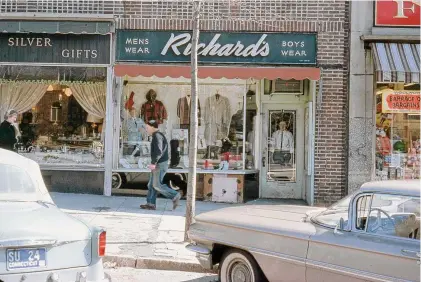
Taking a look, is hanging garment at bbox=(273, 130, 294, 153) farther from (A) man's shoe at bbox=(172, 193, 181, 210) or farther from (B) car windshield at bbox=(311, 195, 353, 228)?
(B) car windshield at bbox=(311, 195, 353, 228)

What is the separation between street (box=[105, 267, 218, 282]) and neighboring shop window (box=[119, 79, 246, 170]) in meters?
5.39

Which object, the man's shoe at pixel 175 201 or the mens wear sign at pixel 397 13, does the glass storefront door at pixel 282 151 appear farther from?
the man's shoe at pixel 175 201

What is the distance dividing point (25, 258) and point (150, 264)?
9.89 ft

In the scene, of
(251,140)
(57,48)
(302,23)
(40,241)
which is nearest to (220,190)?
(251,140)

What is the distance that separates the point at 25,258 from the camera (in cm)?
413

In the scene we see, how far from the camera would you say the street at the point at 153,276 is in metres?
6.47

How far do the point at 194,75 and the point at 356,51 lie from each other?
4.84 meters

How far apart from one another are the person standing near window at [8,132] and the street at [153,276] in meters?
5.74

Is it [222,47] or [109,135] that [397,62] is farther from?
[109,135]

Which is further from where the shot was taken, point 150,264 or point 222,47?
point 222,47

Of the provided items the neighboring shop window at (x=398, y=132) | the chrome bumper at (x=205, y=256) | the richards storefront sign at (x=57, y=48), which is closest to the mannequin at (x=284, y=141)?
the neighboring shop window at (x=398, y=132)

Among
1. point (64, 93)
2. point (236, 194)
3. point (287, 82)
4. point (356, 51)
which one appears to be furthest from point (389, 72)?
point (64, 93)

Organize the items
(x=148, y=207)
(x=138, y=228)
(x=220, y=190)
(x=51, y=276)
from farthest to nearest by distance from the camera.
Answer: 1. (x=220, y=190)
2. (x=148, y=207)
3. (x=138, y=228)
4. (x=51, y=276)

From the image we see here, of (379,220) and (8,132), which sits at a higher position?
(8,132)
